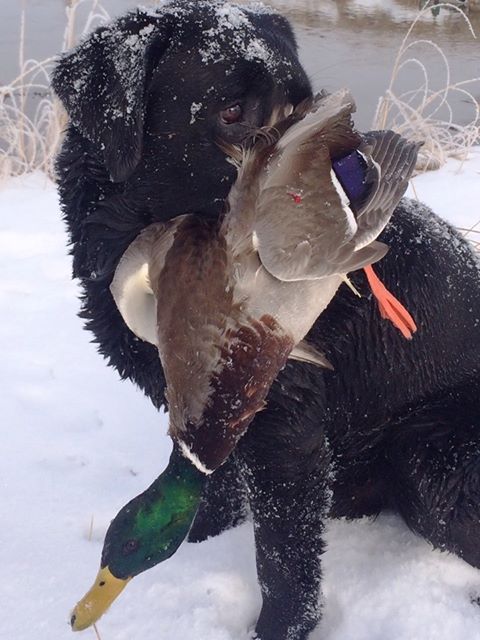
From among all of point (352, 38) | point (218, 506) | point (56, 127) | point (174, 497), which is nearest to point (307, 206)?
point (174, 497)

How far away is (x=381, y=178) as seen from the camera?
54.1 inches

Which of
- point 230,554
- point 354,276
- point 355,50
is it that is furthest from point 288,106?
point 355,50

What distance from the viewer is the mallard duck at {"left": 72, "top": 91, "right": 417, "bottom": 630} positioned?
1301mm

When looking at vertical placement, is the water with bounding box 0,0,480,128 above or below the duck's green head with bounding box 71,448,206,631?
below

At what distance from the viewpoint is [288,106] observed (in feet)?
5.28

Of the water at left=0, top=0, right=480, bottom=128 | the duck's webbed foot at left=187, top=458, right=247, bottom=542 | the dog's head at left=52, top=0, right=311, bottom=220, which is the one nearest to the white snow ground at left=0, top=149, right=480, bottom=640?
the duck's webbed foot at left=187, top=458, right=247, bottom=542

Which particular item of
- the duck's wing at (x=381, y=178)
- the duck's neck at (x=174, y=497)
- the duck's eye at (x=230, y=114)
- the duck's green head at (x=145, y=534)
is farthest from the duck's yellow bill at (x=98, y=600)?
the duck's eye at (x=230, y=114)

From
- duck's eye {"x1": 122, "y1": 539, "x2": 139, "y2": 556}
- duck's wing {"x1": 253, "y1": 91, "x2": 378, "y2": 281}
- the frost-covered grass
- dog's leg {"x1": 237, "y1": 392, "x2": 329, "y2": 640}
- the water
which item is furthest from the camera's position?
the water

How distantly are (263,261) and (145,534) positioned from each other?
63 cm

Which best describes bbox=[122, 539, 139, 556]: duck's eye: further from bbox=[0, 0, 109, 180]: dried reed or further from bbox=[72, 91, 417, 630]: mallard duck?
bbox=[0, 0, 109, 180]: dried reed

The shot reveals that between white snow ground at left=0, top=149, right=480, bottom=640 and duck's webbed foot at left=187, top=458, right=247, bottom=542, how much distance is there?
0.04m

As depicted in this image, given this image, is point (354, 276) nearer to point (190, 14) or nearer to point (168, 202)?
point (168, 202)

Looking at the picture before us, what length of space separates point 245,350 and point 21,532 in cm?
125

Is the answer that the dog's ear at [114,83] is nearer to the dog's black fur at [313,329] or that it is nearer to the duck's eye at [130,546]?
the dog's black fur at [313,329]
